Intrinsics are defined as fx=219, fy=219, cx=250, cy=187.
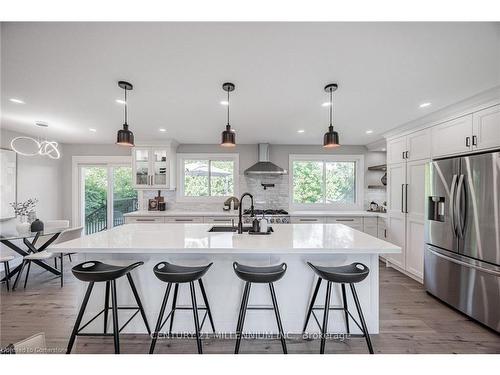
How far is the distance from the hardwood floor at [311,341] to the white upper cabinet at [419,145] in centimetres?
184

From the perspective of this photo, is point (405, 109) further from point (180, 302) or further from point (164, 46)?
point (180, 302)

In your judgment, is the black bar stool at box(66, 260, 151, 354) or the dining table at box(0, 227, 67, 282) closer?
the black bar stool at box(66, 260, 151, 354)

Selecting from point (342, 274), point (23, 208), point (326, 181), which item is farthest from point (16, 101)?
point (326, 181)

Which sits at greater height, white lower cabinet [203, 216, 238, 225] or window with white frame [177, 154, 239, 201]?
window with white frame [177, 154, 239, 201]

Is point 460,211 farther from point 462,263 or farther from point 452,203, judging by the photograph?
point 462,263

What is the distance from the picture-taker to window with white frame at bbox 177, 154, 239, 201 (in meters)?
4.91

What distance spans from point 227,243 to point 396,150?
11.0 feet

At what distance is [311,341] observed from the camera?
1.90 meters

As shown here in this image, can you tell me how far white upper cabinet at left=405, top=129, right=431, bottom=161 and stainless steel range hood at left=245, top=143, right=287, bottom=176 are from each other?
6.77ft

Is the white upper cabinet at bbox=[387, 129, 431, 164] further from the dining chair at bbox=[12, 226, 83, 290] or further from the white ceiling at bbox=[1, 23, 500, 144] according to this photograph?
the dining chair at bbox=[12, 226, 83, 290]

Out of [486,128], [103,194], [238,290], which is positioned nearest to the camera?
[238,290]

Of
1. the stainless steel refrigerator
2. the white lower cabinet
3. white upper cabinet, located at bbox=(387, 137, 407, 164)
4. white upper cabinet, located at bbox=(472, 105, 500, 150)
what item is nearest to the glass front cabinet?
the white lower cabinet

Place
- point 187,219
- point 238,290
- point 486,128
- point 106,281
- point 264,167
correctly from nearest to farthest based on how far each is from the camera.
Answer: point 106,281 → point 238,290 → point 486,128 → point 187,219 → point 264,167
